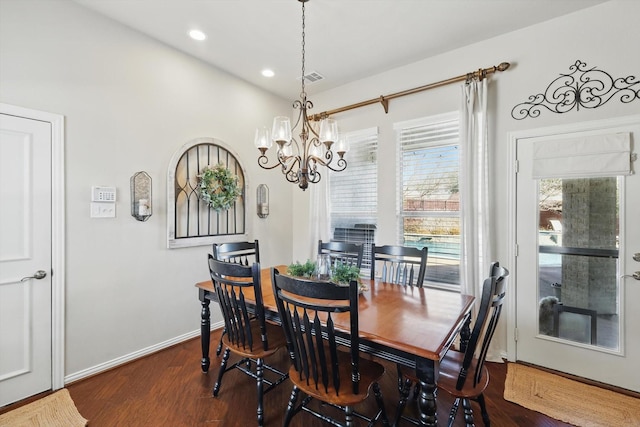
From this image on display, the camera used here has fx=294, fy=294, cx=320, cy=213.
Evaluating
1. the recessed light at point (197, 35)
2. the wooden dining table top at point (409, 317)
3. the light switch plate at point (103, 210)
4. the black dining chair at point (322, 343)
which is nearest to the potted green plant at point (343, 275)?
the wooden dining table top at point (409, 317)

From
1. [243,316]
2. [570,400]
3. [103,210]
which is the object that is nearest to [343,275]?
[243,316]

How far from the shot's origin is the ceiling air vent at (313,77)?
12.5 ft

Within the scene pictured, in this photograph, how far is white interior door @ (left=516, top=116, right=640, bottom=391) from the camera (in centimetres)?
242

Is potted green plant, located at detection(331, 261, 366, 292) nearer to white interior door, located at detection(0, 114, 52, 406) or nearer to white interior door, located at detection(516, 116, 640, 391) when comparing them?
white interior door, located at detection(516, 116, 640, 391)

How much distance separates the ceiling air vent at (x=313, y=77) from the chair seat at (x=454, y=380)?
11.2ft

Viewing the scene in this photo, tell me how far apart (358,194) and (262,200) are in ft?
4.51

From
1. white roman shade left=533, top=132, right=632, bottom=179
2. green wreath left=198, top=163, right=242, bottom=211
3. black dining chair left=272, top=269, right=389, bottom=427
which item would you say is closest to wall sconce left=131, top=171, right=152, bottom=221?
green wreath left=198, top=163, right=242, bottom=211

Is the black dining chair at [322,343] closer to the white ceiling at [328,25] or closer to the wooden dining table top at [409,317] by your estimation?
the wooden dining table top at [409,317]

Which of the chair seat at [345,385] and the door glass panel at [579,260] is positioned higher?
the door glass panel at [579,260]

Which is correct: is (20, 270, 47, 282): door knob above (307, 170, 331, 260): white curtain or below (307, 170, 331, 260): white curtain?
below

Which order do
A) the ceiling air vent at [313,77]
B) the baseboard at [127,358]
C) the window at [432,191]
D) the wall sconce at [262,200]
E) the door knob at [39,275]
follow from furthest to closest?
the wall sconce at [262,200], the ceiling air vent at [313,77], the window at [432,191], the baseboard at [127,358], the door knob at [39,275]

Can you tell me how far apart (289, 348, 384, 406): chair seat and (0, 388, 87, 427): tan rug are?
1.60m

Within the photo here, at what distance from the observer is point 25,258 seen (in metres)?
2.30

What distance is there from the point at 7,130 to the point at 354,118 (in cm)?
345
